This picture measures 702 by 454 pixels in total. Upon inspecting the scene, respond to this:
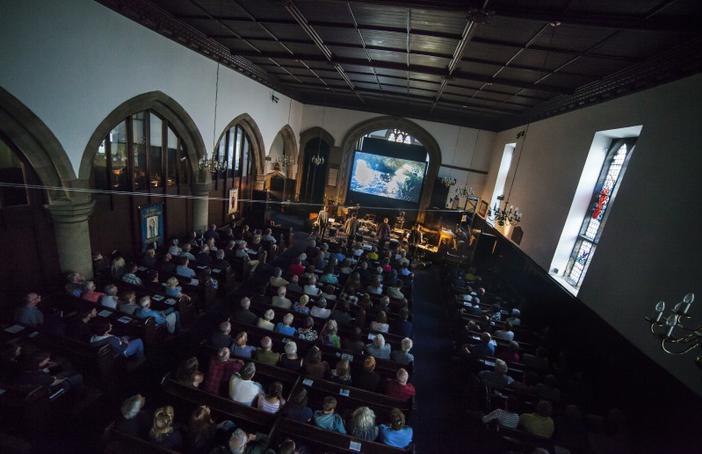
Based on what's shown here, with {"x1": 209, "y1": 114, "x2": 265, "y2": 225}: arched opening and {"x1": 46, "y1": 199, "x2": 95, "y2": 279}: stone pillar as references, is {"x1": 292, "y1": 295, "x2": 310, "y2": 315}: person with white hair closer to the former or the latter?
{"x1": 46, "y1": 199, "x2": 95, "y2": 279}: stone pillar

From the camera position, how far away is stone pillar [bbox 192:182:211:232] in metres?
10.9

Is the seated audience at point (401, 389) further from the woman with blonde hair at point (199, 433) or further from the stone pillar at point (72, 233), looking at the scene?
the stone pillar at point (72, 233)

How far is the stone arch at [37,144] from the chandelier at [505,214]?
10.1 meters

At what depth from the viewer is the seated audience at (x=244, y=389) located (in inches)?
175

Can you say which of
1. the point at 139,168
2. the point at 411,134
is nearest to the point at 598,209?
the point at 411,134

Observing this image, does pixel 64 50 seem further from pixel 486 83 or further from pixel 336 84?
pixel 486 83

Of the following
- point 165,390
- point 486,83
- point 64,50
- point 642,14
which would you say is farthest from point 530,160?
point 64,50

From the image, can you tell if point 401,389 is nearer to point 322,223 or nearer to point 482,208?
point 322,223

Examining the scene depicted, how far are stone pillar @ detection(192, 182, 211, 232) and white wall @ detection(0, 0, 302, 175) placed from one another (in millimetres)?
2453

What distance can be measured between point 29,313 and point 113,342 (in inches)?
60.5

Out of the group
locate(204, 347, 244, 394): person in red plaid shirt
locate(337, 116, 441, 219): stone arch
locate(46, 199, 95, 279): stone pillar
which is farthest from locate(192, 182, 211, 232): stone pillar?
locate(337, 116, 441, 219): stone arch

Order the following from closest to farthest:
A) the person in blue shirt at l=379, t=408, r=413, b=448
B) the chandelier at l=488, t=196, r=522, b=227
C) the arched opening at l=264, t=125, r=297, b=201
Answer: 1. the person in blue shirt at l=379, t=408, r=413, b=448
2. the chandelier at l=488, t=196, r=522, b=227
3. the arched opening at l=264, t=125, r=297, b=201

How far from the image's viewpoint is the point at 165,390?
176 inches

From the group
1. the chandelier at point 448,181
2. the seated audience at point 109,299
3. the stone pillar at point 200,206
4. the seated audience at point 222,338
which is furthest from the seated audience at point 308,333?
the chandelier at point 448,181
